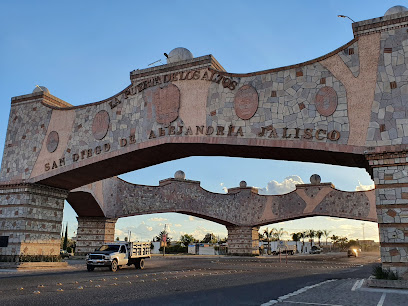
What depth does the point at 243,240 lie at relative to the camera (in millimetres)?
45719

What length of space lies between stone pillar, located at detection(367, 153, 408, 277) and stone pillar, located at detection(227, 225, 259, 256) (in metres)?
31.7

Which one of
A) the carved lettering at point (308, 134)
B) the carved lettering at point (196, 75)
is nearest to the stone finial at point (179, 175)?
the carved lettering at point (196, 75)

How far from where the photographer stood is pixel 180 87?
62.7 feet

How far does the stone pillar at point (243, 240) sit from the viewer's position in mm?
45312

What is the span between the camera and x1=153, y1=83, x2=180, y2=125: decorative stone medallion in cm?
1883

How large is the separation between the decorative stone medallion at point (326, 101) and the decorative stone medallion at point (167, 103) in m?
6.71

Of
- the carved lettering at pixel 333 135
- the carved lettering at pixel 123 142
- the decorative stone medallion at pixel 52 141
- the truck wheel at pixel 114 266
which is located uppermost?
the decorative stone medallion at pixel 52 141

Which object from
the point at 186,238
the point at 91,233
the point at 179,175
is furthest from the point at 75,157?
the point at 186,238

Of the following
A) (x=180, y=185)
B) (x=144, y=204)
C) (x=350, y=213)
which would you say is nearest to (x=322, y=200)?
(x=350, y=213)

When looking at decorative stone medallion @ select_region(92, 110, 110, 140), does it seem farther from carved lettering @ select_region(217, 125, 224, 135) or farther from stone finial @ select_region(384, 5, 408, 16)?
stone finial @ select_region(384, 5, 408, 16)

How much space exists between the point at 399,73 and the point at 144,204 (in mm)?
30613

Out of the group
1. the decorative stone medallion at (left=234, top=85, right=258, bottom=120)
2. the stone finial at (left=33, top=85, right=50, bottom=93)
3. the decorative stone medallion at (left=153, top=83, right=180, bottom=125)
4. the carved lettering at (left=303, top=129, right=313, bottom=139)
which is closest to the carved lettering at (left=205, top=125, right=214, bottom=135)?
the decorative stone medallion at (left=234, top=85, right=258, bottom=120)

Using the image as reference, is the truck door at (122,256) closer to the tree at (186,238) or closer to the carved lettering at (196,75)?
the carved lettering at (196,75)

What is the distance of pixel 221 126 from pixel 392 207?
25.6ft
